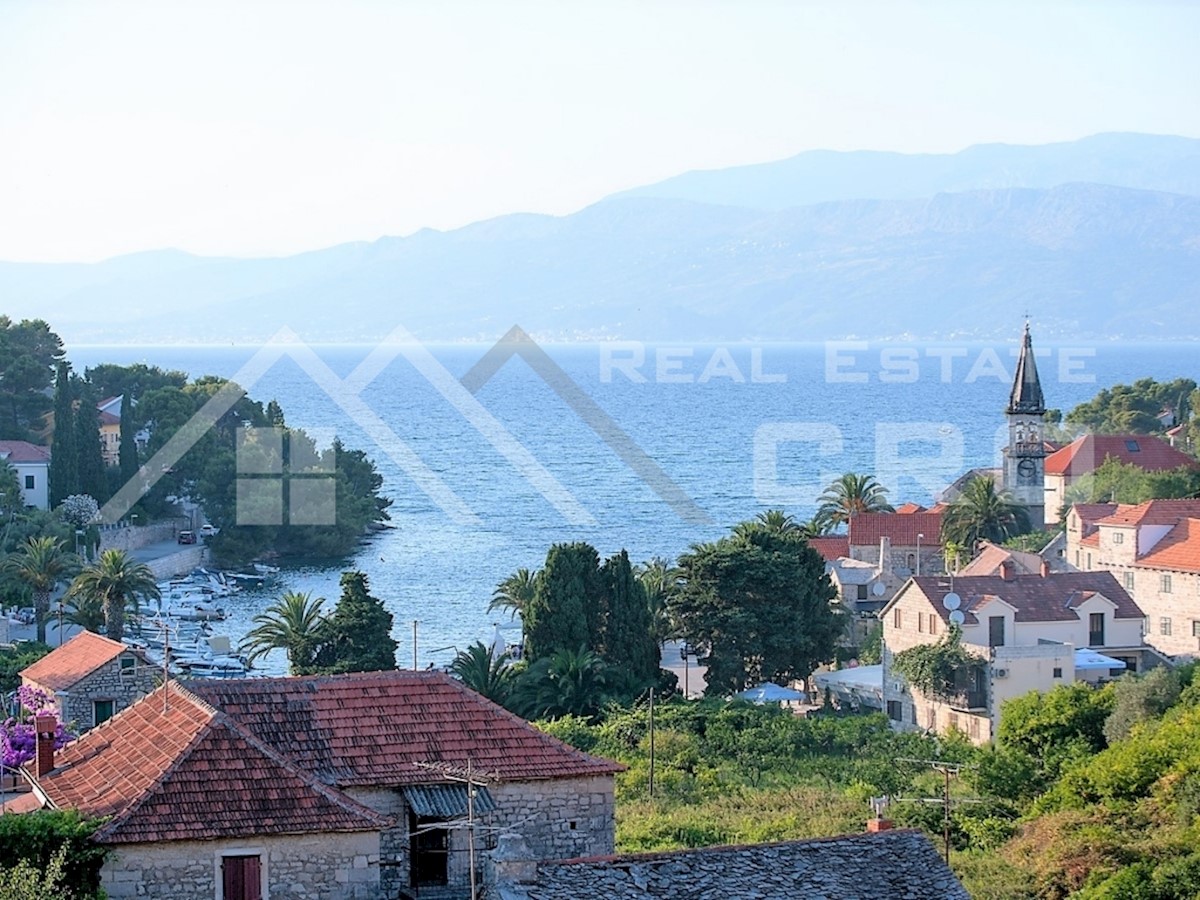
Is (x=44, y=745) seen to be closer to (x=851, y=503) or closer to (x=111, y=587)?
(x=111, y=587)

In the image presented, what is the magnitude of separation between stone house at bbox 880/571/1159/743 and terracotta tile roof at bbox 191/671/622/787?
20.9 metres

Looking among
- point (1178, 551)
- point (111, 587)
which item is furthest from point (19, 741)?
point (1178, 551)

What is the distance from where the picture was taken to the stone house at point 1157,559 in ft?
147

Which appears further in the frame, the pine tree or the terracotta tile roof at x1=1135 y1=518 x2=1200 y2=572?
the terracotta tile roof at x1=1135 y1=518 x2=1200 y2=572

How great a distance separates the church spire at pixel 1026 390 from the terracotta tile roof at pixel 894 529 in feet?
30.1

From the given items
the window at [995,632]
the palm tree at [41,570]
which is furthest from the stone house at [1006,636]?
the palm tree at [41,570]

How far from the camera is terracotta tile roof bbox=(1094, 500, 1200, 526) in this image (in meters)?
48.5

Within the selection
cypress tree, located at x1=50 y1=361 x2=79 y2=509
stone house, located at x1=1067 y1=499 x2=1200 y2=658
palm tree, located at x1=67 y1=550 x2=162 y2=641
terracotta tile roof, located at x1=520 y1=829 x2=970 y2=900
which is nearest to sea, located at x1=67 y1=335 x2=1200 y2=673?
palm tree, located at x1=67 y1=550 x2=162 y2=641

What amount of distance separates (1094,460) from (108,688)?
1900 inches

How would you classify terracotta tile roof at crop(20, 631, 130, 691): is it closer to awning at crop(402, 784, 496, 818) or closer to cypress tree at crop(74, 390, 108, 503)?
awning at crop(402, 784, 496, 818)

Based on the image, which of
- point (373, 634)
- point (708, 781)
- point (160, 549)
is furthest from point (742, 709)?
point (160, 549)

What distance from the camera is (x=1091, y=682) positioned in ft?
128

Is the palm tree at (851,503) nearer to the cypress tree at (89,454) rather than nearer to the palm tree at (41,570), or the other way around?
the cypress tree at (89,454)

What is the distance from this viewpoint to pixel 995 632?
126 ft
